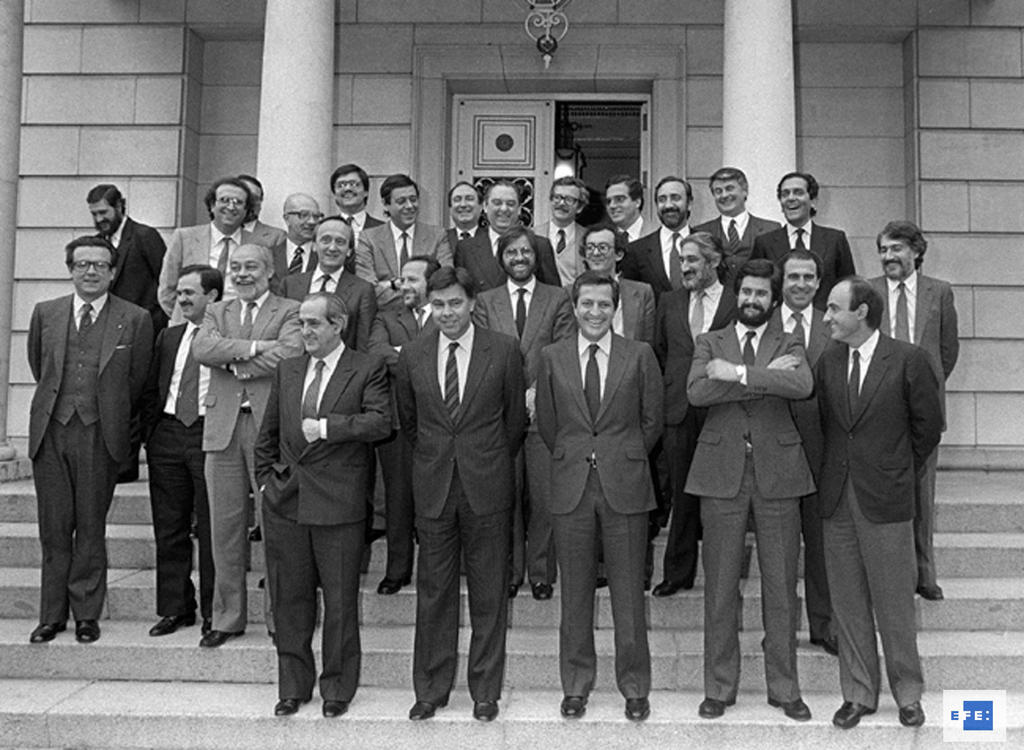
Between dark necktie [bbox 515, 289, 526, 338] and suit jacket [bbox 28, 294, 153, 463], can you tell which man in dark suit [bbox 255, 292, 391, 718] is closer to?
dark necktie [bbox 515, 289, 526, 338]

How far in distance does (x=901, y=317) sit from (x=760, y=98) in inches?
103

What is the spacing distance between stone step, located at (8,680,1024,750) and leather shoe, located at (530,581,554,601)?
684mm

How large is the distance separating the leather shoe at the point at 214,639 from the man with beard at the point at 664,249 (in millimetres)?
3376

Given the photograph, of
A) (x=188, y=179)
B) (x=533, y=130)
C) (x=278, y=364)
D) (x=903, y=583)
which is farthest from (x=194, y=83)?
(x=903, y=583)

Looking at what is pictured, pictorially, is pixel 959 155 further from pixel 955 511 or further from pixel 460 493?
pixel 460 493

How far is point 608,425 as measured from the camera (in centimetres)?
508

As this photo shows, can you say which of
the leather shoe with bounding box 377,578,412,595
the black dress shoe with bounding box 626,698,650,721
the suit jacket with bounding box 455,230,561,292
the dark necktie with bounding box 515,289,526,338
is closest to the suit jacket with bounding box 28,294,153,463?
the leather shoe with bounding box 377,578,412,595

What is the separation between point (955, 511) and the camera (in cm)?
703

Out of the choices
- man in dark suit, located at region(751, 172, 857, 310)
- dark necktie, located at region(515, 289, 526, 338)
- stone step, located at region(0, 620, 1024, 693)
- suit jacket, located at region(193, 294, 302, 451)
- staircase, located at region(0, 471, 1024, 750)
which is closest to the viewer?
staircase, located at region(0, 471, 1024, 750)

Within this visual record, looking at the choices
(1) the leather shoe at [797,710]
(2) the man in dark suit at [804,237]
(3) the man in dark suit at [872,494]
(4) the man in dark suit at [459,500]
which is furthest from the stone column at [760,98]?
(1) the leather shoe at [797,710]

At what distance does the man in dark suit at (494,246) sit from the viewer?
6379mm

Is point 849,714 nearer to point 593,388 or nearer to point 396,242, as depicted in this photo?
point 593,388

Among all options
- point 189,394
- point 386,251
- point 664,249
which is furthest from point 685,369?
point 189,394

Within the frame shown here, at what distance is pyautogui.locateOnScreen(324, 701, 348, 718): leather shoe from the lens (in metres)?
5.03
